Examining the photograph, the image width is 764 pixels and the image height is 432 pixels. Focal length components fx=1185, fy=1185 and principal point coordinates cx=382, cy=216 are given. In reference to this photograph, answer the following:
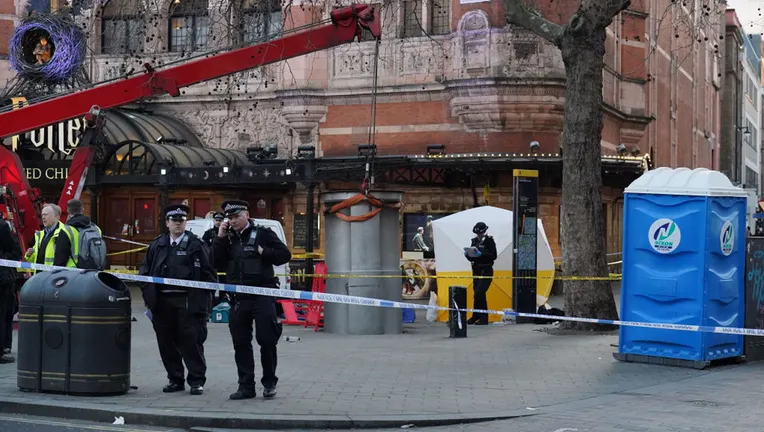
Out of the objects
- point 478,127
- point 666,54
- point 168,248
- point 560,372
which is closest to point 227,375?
point 168,248

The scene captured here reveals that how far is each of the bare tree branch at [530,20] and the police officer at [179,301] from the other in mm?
8141

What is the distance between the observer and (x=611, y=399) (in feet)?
36.6

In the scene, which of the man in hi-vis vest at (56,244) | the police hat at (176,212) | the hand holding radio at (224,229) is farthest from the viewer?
the man in hi-vis vest at (56,244)

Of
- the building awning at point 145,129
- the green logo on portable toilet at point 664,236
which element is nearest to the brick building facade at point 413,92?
the building awning at point 145,129

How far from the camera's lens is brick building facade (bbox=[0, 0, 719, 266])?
28266 mm

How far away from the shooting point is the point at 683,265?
1345cm

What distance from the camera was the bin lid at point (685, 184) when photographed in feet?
43.8

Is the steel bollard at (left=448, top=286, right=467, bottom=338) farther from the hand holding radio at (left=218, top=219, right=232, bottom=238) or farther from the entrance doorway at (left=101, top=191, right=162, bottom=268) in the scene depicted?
the entrance doorway at (left=101, top=191, right=162, bottom=268)

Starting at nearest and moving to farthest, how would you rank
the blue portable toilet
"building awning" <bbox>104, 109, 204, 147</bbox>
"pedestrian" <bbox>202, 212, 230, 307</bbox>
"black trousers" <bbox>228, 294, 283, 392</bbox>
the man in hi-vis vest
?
"black trousers" <bbox>228, 294, 283, 392</bbox> → the blue portable toilet → the man in hi-vis vest → "pedestrian" <bbox>202, 212, 230, 307</bbox> → "building awning" <bbox>104, 109, 204, 147</bbox>

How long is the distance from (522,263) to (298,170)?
26.9 feet

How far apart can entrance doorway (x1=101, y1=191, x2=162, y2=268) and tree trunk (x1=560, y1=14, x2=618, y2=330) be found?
16.3 m

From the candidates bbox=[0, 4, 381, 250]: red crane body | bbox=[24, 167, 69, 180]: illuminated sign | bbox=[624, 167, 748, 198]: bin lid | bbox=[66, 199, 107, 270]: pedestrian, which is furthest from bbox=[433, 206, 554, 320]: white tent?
bbox=[24, 167, 69, 180]: illuminated sign

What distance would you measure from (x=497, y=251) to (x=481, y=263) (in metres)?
1.11

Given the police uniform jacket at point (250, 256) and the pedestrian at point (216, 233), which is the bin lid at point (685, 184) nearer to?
the police uniform jacket at point (250, 256)
